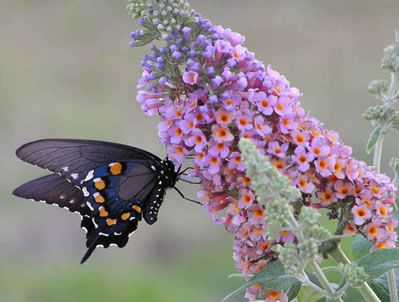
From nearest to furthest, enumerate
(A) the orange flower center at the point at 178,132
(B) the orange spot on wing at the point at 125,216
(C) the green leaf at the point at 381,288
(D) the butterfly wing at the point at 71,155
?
(A) the orange flower center at the point at 178,132 < (C) the green leaf at the point at 381,288 < (D) the butterfly wing at the point at 71,155 < (B) the orange spot on wing at the point at 125,216

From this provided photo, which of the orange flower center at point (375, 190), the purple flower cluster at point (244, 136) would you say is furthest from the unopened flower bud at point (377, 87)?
the orange flower center at point (375, 190)

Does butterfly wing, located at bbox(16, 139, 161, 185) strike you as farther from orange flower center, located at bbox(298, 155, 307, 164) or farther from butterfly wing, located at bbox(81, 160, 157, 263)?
orange flower center, located at bbox(298, 155, 307, 164)

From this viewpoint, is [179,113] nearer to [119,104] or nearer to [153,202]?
[153,202]

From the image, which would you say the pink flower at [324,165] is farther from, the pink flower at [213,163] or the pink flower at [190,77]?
the pink flower at [190,77]

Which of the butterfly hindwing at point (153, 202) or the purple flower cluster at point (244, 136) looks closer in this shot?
the purple flower cluster at point (244, 136)

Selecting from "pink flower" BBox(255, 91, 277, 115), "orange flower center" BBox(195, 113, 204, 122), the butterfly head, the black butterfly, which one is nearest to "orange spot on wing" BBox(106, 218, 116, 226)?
the black butterfly

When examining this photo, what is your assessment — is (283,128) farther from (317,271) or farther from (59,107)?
(59,107)
